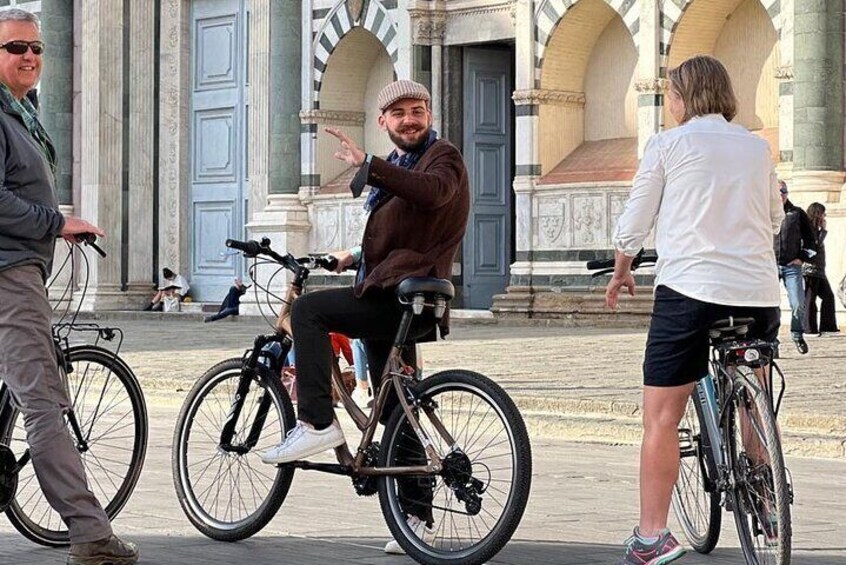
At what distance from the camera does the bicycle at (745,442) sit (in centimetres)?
544

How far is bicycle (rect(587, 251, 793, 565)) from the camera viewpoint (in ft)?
17.9

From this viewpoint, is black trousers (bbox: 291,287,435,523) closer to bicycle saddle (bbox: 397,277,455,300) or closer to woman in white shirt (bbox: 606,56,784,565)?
bicycle saddle (bbox: 397,277,455,300)

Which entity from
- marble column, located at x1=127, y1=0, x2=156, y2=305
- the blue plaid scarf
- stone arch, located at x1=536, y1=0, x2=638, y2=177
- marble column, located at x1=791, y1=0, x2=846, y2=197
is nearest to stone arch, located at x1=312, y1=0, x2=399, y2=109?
A: stone arch, located at x1=536, y1=0, x2=638, y2=177

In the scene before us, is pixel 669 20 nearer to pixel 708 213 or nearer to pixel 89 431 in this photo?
pixel 89 431

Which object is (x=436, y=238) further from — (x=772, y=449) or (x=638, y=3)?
(x=638, y=3)

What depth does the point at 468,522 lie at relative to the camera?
6145 millimetres

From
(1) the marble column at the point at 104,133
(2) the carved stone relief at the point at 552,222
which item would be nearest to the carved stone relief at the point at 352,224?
(2) the carved stone relief at the point at 552,222

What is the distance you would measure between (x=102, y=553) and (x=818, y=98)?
1505cm

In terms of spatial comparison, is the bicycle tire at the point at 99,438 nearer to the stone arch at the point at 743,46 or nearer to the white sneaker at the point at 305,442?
the white sneaker at the point at 305,442

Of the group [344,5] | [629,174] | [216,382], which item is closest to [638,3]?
[629,174]

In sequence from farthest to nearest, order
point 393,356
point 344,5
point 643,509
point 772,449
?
point 344,5
point 393,356
point 643,509
point 772,449

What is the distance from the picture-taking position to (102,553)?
19.7 ft

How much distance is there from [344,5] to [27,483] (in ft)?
62.8

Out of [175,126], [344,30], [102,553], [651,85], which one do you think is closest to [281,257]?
[102,553]
